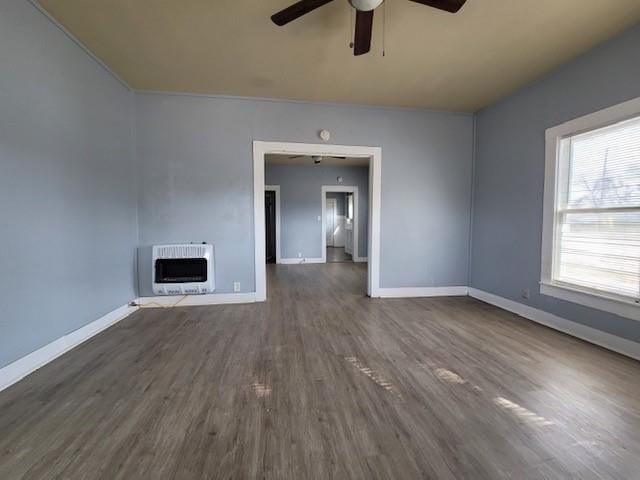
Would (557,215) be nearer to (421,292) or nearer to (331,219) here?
(421,292)

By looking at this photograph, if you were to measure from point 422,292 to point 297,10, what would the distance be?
3.75 metres

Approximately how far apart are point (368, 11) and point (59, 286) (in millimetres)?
3148

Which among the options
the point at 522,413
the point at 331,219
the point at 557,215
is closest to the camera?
the point at 522,413

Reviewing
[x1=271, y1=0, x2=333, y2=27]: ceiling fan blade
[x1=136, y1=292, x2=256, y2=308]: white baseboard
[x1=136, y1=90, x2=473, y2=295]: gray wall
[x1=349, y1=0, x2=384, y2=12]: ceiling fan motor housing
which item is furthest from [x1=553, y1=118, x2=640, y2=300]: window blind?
[x1=136, y1=292, x2=256, y2=308]: white baseboard

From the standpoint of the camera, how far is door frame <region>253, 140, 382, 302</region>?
378cm

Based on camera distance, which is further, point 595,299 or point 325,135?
point 325,135

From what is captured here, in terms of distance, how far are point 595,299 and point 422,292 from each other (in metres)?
1.94

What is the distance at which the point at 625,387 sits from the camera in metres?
1.90

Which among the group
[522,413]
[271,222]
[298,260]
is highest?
[271,222]

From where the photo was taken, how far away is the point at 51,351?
87.2 inches

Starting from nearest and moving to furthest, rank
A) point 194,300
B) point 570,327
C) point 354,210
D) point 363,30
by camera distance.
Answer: point 363,30 < point 570,327 < point 194,300 < point 354,210

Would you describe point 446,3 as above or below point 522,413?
above

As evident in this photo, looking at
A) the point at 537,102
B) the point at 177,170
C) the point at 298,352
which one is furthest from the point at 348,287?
the point at 537,102

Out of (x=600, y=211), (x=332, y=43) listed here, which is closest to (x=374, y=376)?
(x=600, y=211)
